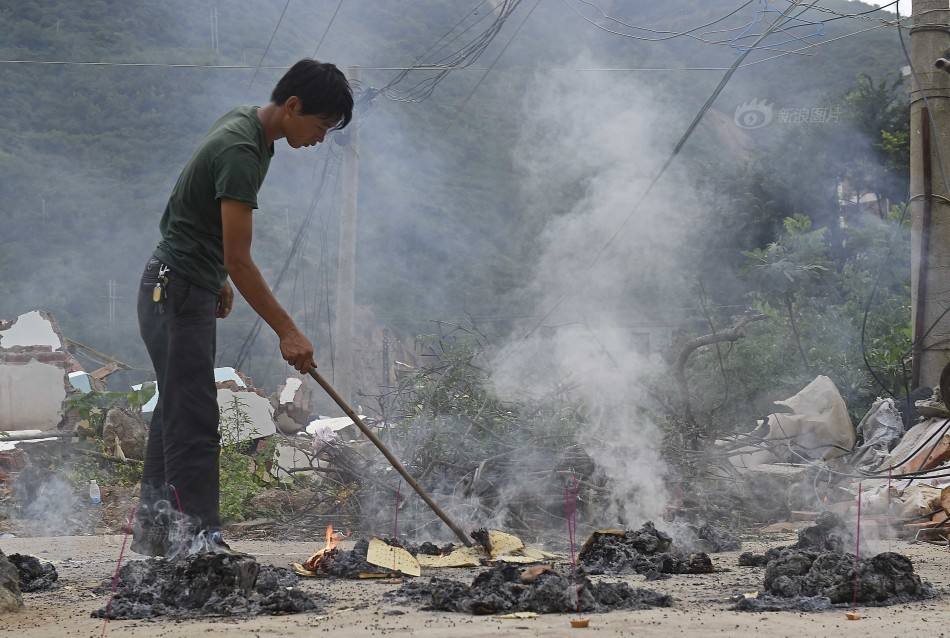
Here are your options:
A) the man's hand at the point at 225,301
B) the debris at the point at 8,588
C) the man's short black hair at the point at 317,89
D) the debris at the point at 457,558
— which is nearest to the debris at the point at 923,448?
the debris at the point at 457,558

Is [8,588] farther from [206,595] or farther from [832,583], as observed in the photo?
[832,583]

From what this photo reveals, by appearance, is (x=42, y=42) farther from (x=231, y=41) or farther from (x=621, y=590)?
(x=621, y=590)

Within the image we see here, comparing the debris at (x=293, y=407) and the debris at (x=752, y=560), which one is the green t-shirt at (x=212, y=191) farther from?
the debris at (x=293, y=407)

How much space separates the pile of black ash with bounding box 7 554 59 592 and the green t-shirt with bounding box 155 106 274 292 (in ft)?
4.39

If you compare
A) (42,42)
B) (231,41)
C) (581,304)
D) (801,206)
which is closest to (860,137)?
(801,206)

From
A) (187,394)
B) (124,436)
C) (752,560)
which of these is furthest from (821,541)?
(124,436)

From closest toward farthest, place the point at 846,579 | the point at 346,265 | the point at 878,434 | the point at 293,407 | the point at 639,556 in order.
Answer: the point at 846,579 < the point at 639,556 < the point at 878,434 < the point at 346,265 < the point at 293,407

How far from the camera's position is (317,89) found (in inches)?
144

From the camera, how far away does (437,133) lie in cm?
4822

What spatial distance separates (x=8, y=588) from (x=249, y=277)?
134 cm

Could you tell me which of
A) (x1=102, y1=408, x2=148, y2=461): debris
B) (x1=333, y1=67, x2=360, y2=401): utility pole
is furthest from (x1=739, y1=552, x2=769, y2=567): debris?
(x1=333, y1=67, x2=360, y2=401): utility pole

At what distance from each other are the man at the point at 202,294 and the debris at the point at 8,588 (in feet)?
2.03

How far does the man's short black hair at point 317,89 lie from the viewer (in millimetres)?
3670

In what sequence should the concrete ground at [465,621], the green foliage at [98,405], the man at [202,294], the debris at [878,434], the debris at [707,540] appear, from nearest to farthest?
the concrete ground at [465,621] < the man at [202,294] < the debris at [707,540] < the debris at [878,434] < the green foliage at [98,405]
